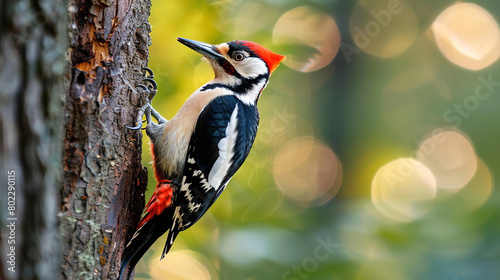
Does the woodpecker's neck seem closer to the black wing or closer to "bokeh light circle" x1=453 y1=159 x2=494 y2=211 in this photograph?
the black wing

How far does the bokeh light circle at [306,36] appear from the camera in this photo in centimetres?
350

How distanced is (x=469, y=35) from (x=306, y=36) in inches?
83.2

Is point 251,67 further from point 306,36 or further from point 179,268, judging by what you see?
point 306,36

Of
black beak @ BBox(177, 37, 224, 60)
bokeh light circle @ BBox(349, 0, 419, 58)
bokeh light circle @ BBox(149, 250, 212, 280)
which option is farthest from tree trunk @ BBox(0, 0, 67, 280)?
bokeh light circle @ BBox(349, 0, 419, 58)

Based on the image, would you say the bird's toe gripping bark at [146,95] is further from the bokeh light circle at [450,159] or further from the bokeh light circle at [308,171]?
the bokeh light circle at [450,159]

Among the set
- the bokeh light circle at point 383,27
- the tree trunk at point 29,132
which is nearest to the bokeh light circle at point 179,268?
the tree trunk at point 29,132

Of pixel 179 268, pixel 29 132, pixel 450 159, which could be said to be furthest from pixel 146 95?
pixel 450 159

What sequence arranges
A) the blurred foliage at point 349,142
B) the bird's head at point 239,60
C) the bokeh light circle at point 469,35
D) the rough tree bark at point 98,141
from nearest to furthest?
the rough tree bark at point 98,141 → the bird's head at point 239,60 → the blurred foliage at point 349,142 → the bokeh light circle at point 469,35

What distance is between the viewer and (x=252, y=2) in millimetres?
3547

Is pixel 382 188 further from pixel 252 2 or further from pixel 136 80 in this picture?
pixel 136 80

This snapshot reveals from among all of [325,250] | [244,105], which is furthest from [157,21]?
[325,250]

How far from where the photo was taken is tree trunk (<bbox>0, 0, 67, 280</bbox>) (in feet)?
2.79

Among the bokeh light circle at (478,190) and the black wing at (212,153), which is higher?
the black wing at (212,153)

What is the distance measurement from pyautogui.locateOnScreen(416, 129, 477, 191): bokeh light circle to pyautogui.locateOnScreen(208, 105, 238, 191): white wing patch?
326 cm
